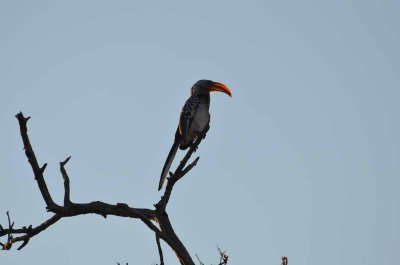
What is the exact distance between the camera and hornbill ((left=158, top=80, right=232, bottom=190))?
9.26m

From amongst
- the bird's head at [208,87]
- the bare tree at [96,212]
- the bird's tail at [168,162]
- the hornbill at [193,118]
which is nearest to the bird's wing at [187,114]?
the hornbill at [193,118]

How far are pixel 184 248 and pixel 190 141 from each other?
3939 millimetres

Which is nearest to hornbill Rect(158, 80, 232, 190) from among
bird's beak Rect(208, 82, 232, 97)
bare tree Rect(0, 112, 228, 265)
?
bird's beak Rect(208, 82, 232, 97)

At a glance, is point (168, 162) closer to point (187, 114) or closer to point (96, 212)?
point (187, 114)

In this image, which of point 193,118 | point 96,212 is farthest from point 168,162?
point 96,212

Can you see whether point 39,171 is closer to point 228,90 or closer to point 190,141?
point 190,141

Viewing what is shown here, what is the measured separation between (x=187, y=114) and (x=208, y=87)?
1186 millimetres

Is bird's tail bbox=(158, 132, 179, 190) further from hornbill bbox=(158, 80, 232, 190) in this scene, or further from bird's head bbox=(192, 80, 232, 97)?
bird's head bbox=(192, 80, 232, 97)

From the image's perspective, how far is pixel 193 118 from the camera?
960 centimetres

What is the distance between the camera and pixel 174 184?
6184 mm

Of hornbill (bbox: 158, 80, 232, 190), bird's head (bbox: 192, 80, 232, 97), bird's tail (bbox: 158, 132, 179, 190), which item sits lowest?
bird's tail (bbox: 158, 132, 179, 190)

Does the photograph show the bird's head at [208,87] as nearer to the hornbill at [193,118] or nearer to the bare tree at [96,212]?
the hornbill at [193,118]

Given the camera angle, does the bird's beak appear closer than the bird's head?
No

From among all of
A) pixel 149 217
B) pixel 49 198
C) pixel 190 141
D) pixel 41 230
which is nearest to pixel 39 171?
pixel 49 198
